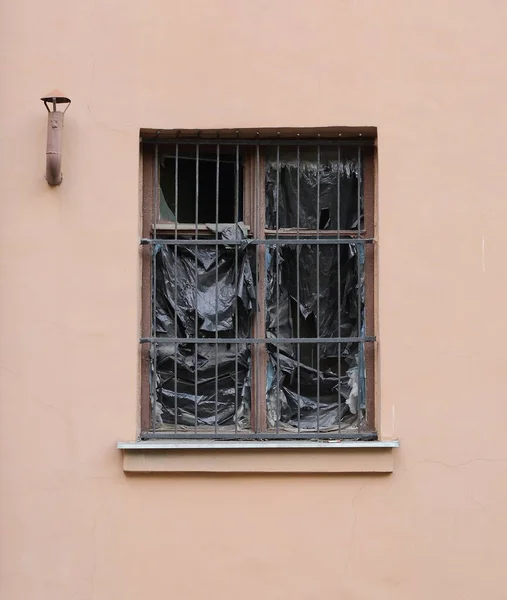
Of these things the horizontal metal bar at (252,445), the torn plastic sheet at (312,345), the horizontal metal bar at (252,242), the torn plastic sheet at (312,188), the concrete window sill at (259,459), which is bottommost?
the concrete window sill at (259,459)

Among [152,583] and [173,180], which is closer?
[152,583]

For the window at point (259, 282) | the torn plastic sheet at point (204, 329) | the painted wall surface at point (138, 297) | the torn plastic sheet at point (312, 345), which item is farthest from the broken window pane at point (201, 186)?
the torn plastic sheet at point (312, 345)

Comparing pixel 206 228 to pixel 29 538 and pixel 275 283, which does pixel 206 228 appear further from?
pixel 29 538

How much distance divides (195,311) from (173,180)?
751 millimetres

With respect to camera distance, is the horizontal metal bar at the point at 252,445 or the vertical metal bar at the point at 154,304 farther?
the vertical metal bar at the point at 154,304

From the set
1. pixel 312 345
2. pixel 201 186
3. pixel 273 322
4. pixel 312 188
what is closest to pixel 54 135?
pixel 201 186

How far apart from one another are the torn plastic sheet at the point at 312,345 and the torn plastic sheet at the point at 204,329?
0.15m

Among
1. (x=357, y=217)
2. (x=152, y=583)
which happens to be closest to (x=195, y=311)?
(x=357, y=217)

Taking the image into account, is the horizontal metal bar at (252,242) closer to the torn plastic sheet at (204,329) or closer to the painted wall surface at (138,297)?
the torn plastic sheet at (204,329)

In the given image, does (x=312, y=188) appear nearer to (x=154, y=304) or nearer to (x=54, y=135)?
(x=154, y=304)

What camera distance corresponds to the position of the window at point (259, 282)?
546 centimetres

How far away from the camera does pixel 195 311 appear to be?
5.49 metres

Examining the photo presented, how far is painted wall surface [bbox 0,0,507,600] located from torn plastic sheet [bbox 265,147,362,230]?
0.27 metres

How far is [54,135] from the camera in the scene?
17.2ft
